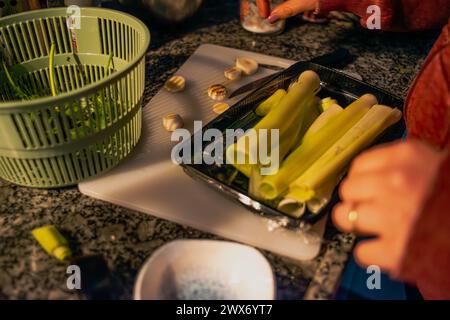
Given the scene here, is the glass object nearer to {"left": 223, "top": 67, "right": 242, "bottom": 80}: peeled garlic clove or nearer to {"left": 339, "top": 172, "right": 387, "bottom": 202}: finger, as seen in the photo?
{"left": 223, "top": 67, "right": 242, "bottom": 80}: peeled garlic clove

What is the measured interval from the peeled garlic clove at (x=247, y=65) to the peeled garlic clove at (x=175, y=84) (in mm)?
151

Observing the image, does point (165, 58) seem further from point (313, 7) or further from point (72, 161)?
point (72, 161)

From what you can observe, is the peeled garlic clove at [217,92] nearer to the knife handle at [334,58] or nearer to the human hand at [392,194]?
the knife handle at [334,58]

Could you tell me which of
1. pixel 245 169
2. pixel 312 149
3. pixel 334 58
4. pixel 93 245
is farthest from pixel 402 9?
pixel 93 245

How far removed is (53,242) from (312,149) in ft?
1.49

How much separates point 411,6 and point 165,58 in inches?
24.9

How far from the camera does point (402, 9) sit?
43.8 inches

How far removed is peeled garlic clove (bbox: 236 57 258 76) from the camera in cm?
107

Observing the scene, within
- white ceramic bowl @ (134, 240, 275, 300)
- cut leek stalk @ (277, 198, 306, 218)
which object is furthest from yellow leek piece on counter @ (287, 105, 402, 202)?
white ceramic bowl @ (134, 240, 275, 300)

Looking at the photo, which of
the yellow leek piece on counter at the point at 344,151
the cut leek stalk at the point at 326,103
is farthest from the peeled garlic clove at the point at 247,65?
the yellow leek piece on counter at the point at 344,151

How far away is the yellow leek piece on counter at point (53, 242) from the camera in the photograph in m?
0.66

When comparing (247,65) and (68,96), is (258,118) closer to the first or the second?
(247,65)
